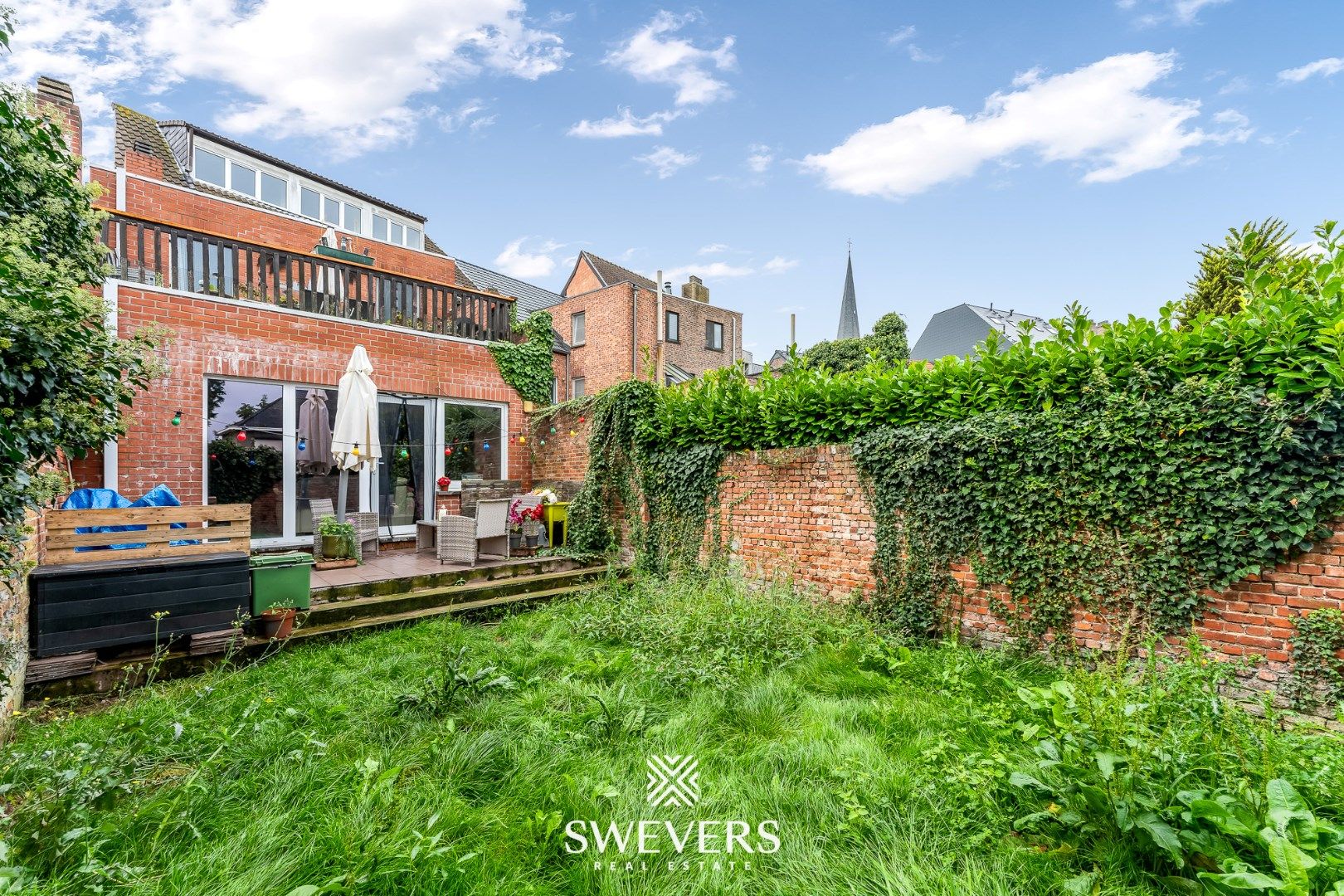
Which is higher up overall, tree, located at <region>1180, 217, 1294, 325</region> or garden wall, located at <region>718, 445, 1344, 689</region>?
tree, located at <region>1180, 217, 1294, 325</region>

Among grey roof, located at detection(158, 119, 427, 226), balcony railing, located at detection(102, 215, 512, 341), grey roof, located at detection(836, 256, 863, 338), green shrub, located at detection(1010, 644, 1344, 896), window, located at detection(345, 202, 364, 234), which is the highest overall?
grey roof, located at detection(836, 256, 863, 338)

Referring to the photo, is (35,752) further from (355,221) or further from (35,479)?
(355,221)

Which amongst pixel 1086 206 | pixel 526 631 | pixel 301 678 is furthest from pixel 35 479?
pixel 1086 206

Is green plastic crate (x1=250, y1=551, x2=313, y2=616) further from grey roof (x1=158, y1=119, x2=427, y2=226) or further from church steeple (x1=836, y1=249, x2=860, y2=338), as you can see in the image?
church steeple (x1=836, y1=249, x2=860, y2=338)

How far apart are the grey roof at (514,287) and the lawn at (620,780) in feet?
62.9

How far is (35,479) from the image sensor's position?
7.83 ft

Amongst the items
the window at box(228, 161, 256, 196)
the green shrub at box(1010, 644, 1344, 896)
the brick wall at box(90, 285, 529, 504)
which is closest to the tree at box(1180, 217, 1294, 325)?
the green shrub at box(1010, 644, 1344, 896)

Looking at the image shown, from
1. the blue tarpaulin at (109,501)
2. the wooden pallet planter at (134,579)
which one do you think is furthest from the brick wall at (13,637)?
the blue tarpaulin at (109,501)

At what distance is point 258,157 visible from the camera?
14969mm

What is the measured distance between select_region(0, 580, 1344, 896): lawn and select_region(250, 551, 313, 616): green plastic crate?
32.7 inches

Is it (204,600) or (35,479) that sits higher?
(35,479)

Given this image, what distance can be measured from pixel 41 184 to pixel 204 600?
313cm

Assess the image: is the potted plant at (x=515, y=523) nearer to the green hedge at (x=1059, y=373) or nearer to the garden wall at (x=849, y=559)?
the green hedge at (x=1059, y=373)

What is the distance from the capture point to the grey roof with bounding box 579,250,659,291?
87.0ft
